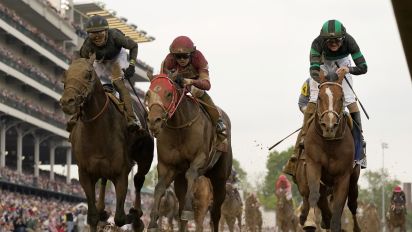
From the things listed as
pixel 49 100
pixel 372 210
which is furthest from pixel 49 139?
pixel 372 210

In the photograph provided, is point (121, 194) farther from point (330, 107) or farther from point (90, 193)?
point (330, 107)

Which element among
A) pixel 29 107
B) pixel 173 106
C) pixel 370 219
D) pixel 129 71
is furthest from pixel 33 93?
pixel 173 106

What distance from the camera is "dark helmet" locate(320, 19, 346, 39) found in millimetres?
9781

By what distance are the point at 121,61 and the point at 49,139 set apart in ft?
235

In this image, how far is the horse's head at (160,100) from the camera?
29.7ft

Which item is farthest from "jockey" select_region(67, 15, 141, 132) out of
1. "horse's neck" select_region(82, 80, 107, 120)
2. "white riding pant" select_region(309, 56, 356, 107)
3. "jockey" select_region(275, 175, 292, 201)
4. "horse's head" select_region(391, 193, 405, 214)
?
"horse's head" select_region(391, 193, 405, 214)

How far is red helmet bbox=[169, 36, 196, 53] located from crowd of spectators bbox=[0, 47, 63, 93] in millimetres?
57102

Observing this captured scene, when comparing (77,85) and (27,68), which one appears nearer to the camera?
(77,85)

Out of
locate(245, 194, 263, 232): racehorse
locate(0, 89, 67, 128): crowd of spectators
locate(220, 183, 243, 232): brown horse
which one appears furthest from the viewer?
locate(0, 89, 67, 128): crowd of spectators

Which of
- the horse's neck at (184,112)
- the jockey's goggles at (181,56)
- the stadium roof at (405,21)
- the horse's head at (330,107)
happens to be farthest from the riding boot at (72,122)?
the stadium roof at (405,21)

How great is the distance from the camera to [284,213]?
3127cm

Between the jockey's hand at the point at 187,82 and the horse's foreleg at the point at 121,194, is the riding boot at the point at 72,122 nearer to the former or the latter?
the horse's foreleg at the point at 121,194

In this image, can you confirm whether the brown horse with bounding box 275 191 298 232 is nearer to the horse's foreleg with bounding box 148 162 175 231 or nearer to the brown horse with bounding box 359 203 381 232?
the brown horse with bounding box 359 203 381 232

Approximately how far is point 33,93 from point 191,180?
70.3 m
